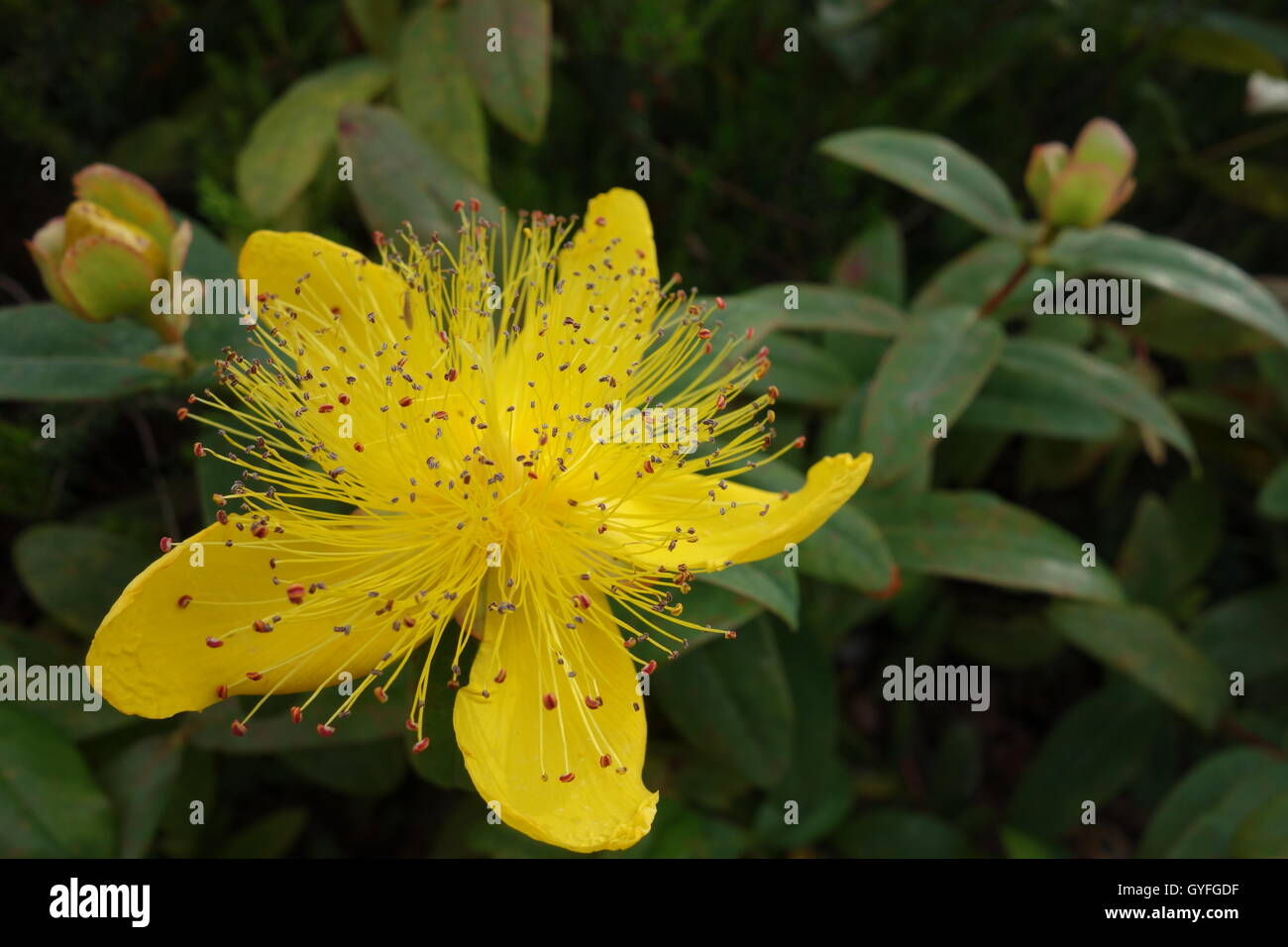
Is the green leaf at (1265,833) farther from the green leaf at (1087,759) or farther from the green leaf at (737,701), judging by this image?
the green leaf at (737,701)

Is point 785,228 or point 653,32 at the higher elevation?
point 653,32

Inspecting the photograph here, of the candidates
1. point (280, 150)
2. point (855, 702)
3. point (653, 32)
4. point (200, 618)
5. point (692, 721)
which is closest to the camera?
point (200, 618)

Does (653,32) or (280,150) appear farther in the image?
(653,32)

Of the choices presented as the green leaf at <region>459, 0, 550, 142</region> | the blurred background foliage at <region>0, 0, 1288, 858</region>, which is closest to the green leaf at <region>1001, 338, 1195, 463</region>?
the blurred background foliage at <region>0, 0, 1288, 858</region>

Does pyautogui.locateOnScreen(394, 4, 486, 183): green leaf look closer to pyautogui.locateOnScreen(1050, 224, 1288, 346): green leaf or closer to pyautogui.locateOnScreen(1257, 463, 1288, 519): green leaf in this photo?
pyautogui.locateOnScreen(1050, 224, 1288, 346): green leaf

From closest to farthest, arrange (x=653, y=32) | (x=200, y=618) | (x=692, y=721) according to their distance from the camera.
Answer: (x=200, y=618) → (x=692, y=721) → (x=653, y=32)

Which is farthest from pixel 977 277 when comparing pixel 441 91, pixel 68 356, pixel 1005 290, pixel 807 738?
pixel 68 356

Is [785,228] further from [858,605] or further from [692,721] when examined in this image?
[692,721]
